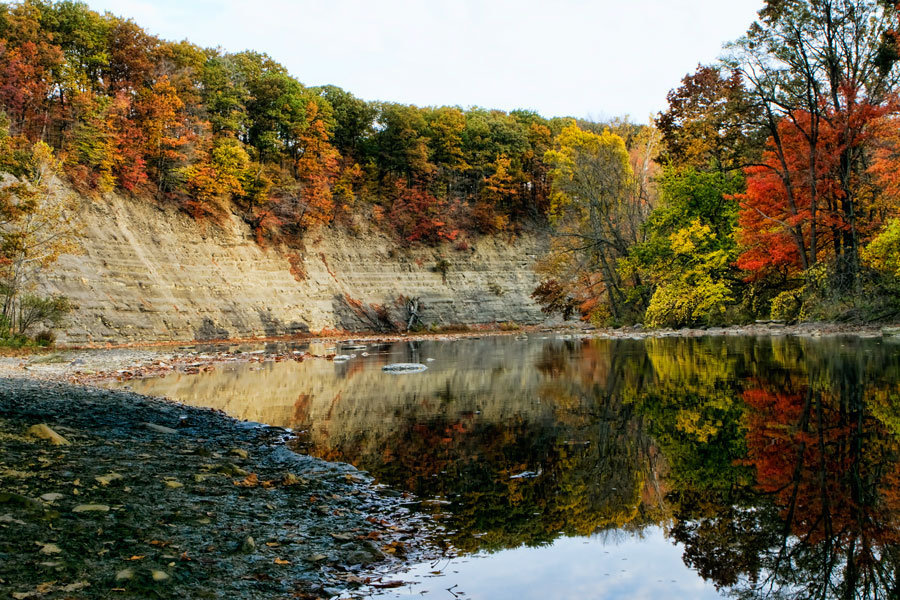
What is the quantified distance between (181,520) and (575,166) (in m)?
35.4

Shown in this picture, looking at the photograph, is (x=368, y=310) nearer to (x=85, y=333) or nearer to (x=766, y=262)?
(x=85, y=333)

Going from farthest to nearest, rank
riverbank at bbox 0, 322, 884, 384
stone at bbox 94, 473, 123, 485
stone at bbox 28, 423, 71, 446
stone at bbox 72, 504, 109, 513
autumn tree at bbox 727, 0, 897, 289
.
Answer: autumn tree at bbox 727, 0, 897, 289
riverbank at bbox 0, 322, 884, 384
stone at bbox 28, 423, 71, 446
stone at bbox 94, 473, 123, 485
stone at bbox 72, 504, 109, 513

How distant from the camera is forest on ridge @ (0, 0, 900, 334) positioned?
24438 millimetres

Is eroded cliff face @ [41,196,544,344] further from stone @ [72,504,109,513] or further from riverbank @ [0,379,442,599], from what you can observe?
stone @ [72,504,109,513]

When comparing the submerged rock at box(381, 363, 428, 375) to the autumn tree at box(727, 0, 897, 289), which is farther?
the autumn tree at box(727, 0, 897, 289)

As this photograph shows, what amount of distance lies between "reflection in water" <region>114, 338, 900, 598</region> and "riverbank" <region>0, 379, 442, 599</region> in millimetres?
681

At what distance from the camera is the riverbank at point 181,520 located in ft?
11.3

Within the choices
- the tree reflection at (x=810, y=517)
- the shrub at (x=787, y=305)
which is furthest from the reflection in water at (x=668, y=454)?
the shrub at (x=787, y=305)

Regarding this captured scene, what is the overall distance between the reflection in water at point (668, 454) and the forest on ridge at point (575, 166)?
1325 cm

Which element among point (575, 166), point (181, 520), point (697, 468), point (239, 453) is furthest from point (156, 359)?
point (575, 166)

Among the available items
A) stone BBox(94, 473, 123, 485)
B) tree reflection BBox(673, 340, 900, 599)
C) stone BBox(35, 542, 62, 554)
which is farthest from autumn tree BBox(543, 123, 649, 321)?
stone BBox(35, 542, 62, 554)

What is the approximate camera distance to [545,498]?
17.7 feet

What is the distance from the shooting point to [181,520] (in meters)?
4.43

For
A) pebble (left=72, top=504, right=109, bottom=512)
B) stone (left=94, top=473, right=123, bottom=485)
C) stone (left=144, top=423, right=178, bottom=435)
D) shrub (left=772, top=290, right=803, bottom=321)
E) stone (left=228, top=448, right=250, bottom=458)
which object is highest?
shrub (left=772, top=290, right=803, bottom=321)
